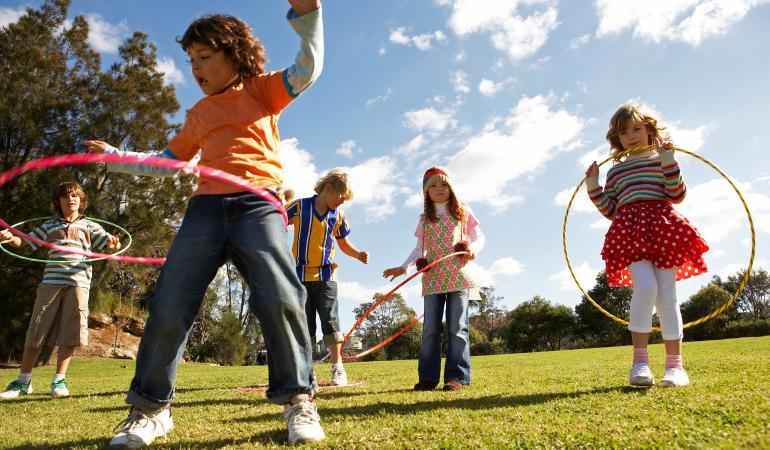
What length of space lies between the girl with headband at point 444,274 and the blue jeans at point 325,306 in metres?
0.73

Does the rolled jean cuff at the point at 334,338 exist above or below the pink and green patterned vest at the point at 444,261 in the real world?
below

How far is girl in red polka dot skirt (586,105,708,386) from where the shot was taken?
4.07 meters

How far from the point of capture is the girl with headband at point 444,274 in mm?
5062

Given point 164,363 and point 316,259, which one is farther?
point 316,259

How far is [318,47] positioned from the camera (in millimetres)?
2838

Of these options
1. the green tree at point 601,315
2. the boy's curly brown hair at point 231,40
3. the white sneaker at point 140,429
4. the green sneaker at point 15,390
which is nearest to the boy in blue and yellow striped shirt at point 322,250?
the boy's curly brown hair at point 231,40

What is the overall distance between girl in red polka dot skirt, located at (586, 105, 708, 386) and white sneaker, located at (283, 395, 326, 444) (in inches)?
98.3

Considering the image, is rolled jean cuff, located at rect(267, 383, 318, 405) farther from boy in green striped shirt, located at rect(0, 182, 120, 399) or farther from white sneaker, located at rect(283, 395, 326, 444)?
boy in green striped shirt, located at rect(0, 182, 120, 399)

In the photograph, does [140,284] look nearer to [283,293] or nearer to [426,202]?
[426,202]

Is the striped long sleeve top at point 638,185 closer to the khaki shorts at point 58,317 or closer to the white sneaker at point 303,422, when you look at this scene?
the white sneaker at point 303,422

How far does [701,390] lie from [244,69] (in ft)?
11.5

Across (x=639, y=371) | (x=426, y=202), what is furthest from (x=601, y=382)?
(x=426, y=202)

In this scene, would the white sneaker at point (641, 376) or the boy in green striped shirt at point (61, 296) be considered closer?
the white sneaker at point (641, 376)

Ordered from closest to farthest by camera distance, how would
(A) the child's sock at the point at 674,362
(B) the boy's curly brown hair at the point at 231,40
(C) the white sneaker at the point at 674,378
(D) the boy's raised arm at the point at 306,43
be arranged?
(D) the boy's raised arm at the point at 306,43, (B) the boy's curly brown hair at the point at 231,40, (C) the white sneaker at the point at 674,378, (A) the child's sock at the point at 674,362
